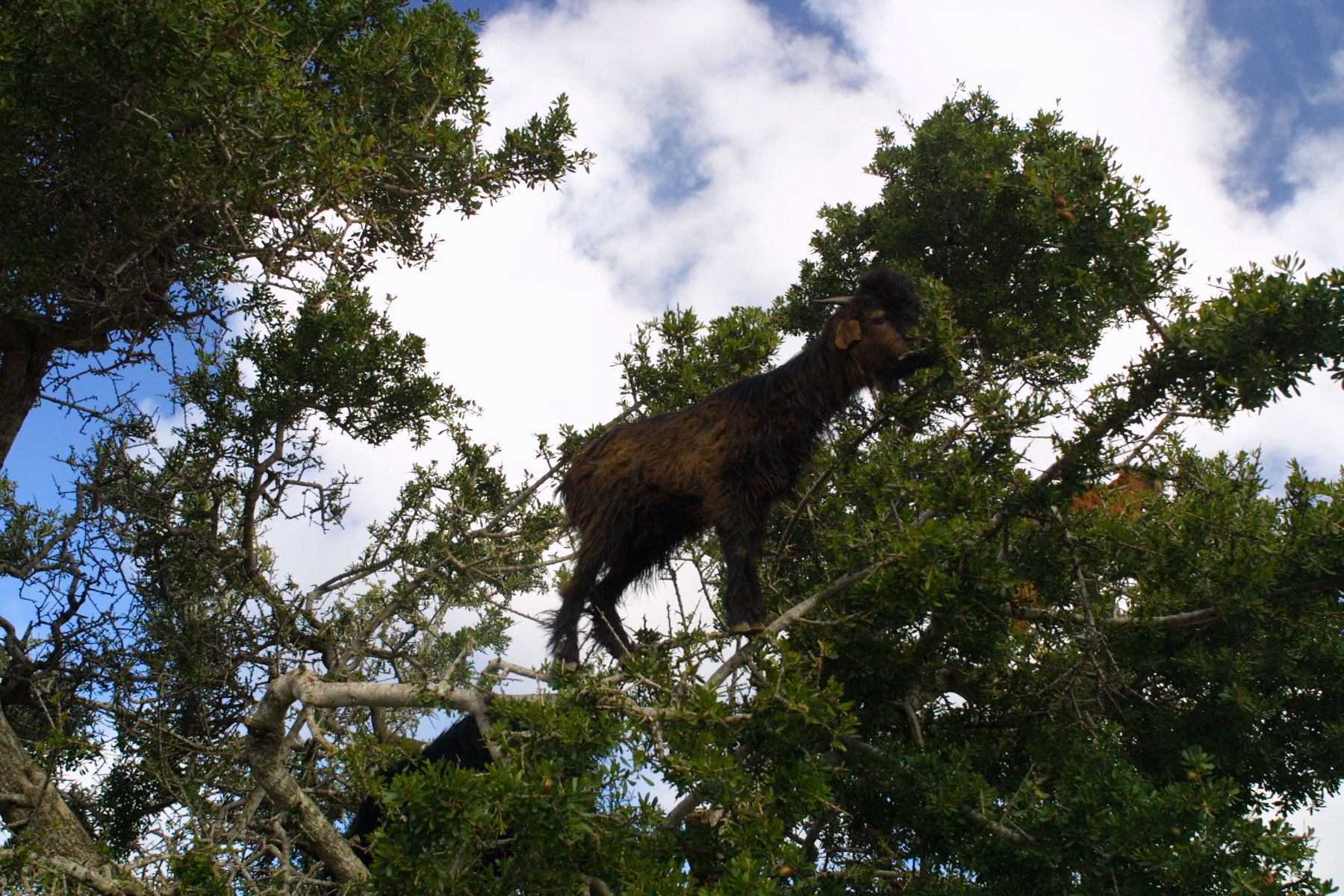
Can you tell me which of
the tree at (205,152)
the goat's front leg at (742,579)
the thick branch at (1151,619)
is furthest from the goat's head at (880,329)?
the tree at (205,152)

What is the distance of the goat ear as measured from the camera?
4316 millimetres

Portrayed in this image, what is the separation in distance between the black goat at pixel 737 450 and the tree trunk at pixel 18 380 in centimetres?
436

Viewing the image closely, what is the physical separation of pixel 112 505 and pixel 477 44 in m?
4.05

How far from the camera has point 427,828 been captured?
2.75 metres

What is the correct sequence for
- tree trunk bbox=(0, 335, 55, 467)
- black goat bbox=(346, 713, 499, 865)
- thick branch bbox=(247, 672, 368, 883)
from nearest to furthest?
1. thick branch bbox=(247, 672, 368, 883)
2. black goat bbox=(346, 713, 499, 865)
3. tree trunk bbox=(0, 335, 55, 467)

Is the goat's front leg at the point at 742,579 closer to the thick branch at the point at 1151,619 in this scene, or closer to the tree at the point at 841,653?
the tree at the point at 841,653

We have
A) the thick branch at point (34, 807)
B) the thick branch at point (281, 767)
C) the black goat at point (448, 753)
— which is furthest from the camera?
the black goat at point (448, 753)

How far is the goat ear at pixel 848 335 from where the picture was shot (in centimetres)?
432

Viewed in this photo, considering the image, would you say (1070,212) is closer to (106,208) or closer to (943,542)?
(943,542)

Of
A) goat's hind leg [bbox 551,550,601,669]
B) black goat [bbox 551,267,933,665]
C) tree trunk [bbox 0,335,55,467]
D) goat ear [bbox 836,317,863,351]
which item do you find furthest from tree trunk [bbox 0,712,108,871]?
goat ear [bbox 836,317,863,351]

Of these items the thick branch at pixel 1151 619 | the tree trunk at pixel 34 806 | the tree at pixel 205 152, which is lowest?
the tree trunk at pixel 34 806

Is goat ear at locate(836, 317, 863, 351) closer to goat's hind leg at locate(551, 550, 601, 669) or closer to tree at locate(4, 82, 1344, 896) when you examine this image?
tree at locate(4, 82, 1344, 896)

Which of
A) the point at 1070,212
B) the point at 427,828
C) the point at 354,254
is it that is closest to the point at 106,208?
the point at 354,254

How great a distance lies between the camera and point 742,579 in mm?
4027
